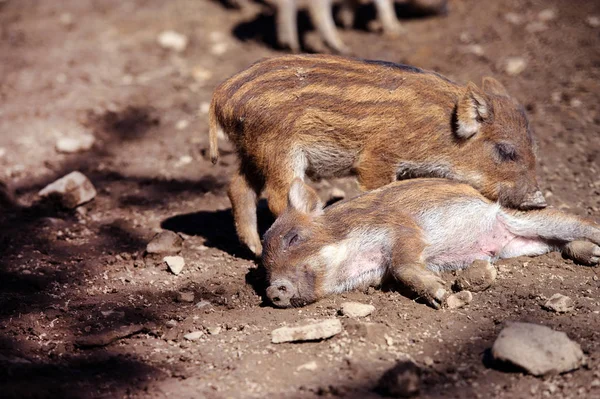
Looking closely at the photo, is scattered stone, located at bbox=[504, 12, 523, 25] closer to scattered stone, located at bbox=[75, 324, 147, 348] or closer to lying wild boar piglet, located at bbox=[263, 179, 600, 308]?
lying wild boar piglet, located at bbox=[263, 179, 600, 308]

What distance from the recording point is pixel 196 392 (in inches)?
151

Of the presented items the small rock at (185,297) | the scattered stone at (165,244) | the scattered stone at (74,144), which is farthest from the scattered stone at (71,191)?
the small rock at (185,297)

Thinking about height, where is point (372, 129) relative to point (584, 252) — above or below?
above

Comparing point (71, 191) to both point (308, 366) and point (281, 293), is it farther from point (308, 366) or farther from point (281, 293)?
point (308, 366)

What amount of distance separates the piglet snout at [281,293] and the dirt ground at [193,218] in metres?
0.06

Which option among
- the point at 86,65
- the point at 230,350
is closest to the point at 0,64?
the point at 86,65

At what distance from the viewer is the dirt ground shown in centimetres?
398

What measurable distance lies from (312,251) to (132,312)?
1094 millimetres

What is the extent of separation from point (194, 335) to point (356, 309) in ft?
2.94

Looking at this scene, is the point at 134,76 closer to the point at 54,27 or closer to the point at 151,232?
the point at 54,27

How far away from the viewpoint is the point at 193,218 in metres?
6.09

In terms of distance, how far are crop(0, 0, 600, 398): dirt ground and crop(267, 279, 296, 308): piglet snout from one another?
0.06 metres

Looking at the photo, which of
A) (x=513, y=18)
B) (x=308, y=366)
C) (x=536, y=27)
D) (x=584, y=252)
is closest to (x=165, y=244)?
(x=308, y=366)

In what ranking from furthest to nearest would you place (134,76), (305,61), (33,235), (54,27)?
(54,27), (134,76), (33,235), (305,61)
